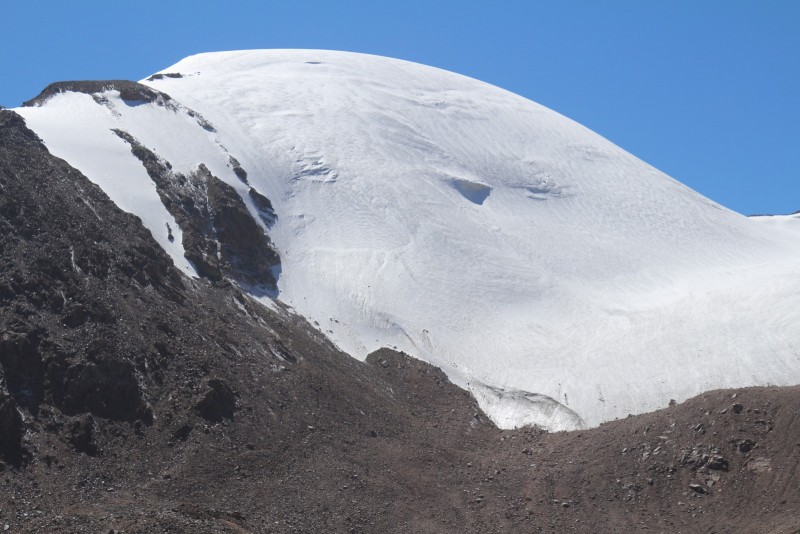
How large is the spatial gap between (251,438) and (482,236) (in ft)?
84.8

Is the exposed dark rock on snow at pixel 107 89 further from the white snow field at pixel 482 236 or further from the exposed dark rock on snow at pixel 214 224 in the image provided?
the exposed dark rock on snow at pixel 214 224

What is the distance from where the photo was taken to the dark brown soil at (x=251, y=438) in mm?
26297

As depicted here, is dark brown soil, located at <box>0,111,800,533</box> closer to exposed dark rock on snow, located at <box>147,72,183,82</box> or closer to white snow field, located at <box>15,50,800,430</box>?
white snow field, located at <box>15,50,800,430</box>

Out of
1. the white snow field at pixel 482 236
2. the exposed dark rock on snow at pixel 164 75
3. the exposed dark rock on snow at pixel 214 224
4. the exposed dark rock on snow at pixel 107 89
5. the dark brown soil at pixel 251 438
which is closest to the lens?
the dark brown soil at pixel 251 438

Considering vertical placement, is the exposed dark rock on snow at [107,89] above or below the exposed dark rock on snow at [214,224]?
above

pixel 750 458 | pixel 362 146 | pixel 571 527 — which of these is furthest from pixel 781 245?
pixel 571 527

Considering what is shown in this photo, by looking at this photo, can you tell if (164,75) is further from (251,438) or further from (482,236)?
(251,438)

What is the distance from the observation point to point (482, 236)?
5331 cm

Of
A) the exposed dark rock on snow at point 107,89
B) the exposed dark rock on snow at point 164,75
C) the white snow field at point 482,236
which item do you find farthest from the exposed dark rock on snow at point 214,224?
the exposed dark rock on snow at point 164,75

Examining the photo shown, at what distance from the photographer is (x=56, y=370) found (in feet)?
92.9

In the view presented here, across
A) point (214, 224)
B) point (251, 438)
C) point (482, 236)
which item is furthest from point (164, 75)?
point (251, 438)

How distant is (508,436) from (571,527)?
23.3 feet

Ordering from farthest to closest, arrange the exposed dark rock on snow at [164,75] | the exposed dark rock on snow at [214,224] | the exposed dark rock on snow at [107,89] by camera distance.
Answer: the exposed dark rock on snow at [164,75] → the exposed dark rock on snow at [107,89] → the exposed dark rock on snow at [214,224]

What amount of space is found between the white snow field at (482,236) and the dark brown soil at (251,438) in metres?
5.28
